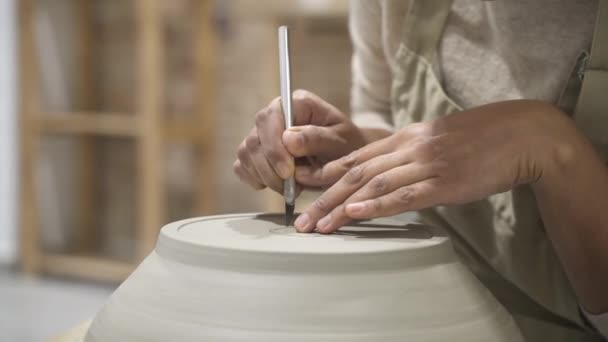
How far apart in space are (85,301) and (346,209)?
205 cm

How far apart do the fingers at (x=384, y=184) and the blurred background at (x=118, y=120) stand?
1618 millimetres

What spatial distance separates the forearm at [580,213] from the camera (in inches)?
28.3

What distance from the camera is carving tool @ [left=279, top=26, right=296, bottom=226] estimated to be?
74cm

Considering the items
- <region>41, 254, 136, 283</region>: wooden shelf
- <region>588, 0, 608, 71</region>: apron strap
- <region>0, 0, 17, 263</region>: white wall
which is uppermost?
<region>588, 0, 608, 71</region>: apron strap

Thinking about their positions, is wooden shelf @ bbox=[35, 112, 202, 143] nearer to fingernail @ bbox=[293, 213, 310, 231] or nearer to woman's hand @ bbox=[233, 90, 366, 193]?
woman's hand @ bbox=[233, 90, 366, 193]

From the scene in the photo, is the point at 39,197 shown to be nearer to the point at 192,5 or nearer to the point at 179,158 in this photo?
the point at 179,158

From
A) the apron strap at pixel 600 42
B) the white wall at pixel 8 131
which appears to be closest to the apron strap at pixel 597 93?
the apron strap at pixel 600 42

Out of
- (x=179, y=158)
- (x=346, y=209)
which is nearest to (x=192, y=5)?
(x=179, y=158)

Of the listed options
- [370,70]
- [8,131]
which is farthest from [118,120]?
[370,70]

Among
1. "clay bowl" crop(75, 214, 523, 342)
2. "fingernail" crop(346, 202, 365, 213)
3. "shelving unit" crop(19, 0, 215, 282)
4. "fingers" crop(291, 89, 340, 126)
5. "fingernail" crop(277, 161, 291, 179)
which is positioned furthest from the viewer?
"shelving unit" crop(19, 0, 215, 282)

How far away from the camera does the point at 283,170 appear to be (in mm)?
784

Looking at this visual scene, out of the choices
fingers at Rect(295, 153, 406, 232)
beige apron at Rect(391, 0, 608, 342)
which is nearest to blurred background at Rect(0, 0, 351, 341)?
beige apron at Rect(391, 0, 608, 342)

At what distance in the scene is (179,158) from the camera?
2.79 m

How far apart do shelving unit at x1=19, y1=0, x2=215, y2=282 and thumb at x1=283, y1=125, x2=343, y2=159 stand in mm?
1677
